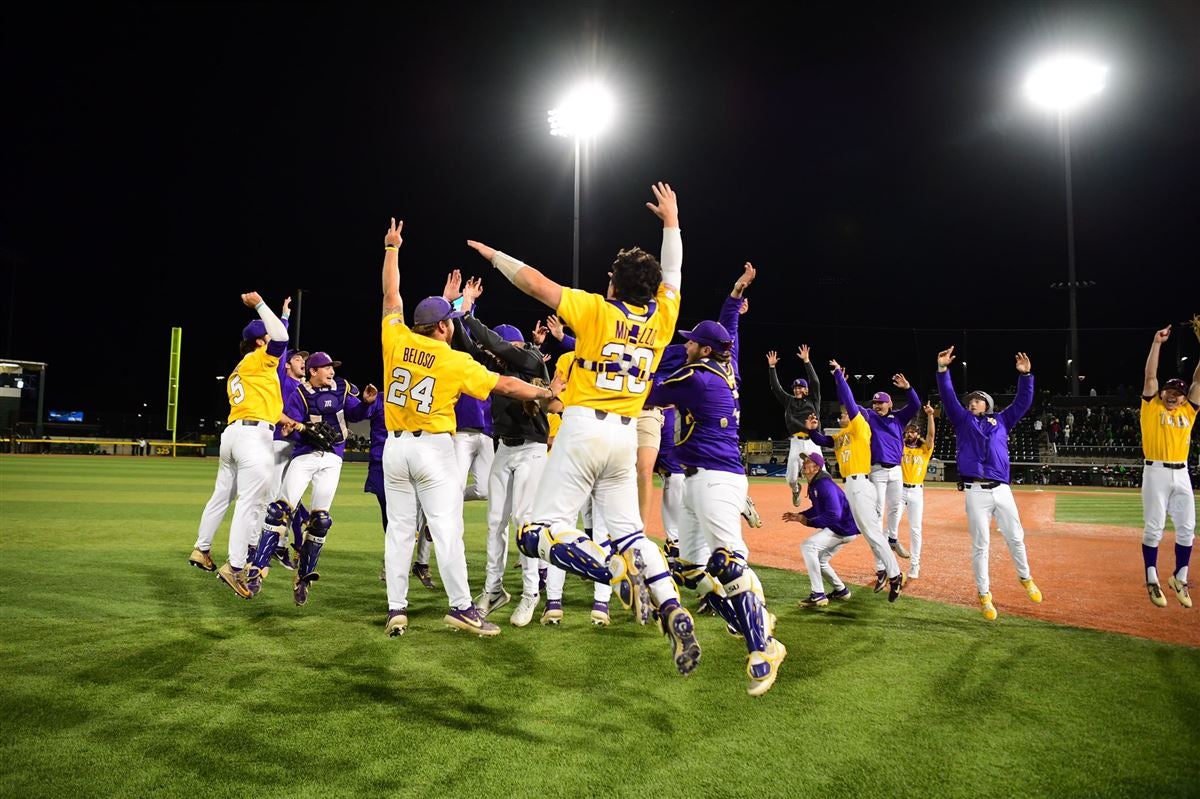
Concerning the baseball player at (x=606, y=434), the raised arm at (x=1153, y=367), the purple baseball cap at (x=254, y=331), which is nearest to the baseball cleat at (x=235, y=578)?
the purple baseball cap at (x=254, y=331)

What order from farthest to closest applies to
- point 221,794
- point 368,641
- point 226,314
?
point 226,314 < point 368,641 < point 221,794

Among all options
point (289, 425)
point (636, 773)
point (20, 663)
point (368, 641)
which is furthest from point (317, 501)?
A: point (636, 773)

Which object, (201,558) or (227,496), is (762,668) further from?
(201,558)

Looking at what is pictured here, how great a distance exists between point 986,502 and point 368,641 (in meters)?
5.69

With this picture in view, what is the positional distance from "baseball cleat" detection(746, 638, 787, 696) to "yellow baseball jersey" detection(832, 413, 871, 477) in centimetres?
425

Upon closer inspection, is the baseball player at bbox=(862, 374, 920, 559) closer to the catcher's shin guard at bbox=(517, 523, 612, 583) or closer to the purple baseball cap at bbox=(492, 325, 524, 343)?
the purple baseball cap at bbox=(492, 325, 524, 343)

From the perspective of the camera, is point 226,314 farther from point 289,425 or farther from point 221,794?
point 221,794

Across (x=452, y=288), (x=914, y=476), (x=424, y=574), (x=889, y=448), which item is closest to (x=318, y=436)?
(x=424, y=574)

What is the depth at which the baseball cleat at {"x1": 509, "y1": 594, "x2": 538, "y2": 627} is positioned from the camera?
19.7 ft

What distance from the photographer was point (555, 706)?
13.3ft

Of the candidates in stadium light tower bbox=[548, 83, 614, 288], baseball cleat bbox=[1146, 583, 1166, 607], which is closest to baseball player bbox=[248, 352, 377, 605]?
baseball cleat bbox=[1146, 583, 1166, 607]

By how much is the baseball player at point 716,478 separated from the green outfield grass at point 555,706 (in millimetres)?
530

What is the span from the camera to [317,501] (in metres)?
7.13

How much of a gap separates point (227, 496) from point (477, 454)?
7.64 ft
